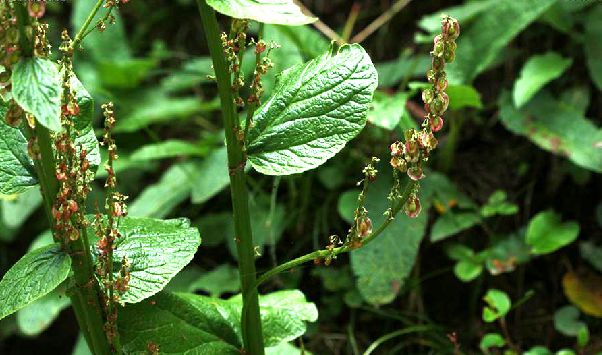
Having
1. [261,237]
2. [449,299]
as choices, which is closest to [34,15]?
[261,237]

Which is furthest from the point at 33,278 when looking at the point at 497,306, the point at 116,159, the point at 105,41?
the point at 105,41

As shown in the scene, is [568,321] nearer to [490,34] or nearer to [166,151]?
[490,34]

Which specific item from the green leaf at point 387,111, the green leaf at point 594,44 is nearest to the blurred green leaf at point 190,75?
the green leaf at point 387,111

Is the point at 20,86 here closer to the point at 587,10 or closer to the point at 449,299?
the point at 449,299

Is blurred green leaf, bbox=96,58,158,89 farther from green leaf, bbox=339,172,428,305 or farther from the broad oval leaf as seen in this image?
the broad oval leaf

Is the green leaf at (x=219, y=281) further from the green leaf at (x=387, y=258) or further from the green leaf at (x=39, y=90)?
the green leaf at (x=39, y=90)

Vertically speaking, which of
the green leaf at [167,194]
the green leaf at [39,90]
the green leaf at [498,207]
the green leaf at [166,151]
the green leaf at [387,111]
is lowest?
the green leaf at [498,207]

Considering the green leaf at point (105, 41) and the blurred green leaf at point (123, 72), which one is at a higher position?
the green leaf at point (105, 41)
